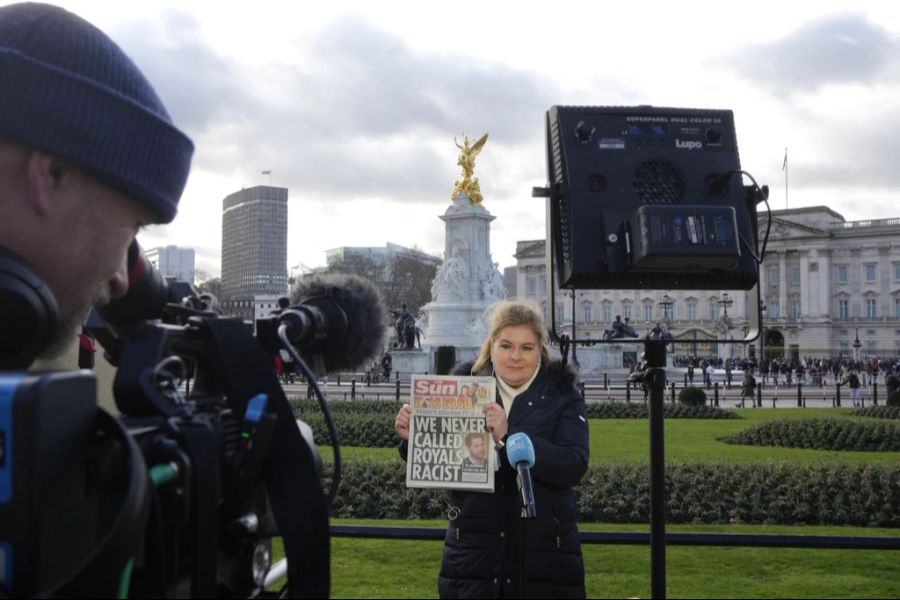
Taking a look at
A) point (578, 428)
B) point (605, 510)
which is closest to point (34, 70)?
point (578, 428)

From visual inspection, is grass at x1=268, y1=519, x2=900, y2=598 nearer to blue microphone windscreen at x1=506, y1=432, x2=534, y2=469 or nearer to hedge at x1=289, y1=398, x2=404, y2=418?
blue microphone windscreen at x1=506, y1=432, x2=534, y2=469

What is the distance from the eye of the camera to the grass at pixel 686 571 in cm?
547

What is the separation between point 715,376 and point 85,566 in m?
47.3

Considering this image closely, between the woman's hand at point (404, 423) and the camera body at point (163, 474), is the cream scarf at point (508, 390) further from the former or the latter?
the camera body at point (163, 474)

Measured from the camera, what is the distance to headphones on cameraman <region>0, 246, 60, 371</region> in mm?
1254

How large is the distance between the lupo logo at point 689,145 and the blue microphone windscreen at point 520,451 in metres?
1.34

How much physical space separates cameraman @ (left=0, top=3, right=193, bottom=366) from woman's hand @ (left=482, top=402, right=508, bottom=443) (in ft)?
6.37

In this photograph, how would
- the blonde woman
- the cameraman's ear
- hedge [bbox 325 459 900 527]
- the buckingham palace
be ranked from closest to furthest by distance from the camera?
the cameraman's ear
the blonde woman
hedge [bbox 325 459 900 527]
the buckingham palace

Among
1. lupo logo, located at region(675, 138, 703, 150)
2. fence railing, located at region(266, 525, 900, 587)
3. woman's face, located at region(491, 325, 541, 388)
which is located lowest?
fence railing, located at region(266, 525, 900, 587)

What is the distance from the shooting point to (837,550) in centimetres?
648

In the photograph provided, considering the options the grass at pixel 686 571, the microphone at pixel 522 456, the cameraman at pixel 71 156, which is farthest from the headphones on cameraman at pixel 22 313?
the grass at pixel 686 571

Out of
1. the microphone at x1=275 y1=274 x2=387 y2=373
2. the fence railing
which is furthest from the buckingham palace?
the microphone at x1=275 y1=274 x2=387 y2=373

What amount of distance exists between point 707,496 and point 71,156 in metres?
8.10

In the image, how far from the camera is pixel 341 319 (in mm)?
2059
